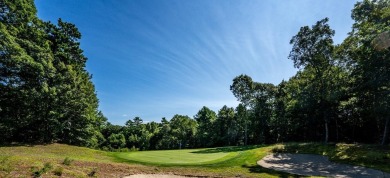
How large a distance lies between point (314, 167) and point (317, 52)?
47.3ft

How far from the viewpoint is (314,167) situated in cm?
1379

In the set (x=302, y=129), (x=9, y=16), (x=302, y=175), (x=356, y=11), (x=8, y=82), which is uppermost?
(x=356, y=11)

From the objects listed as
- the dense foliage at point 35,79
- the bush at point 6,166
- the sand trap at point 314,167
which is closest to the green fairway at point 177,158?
the sand trap at point 314,167

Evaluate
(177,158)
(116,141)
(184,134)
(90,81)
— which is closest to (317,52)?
(177,158)

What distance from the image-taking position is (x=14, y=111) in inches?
768

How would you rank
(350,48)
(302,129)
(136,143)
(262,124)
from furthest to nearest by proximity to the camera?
1. (136,143)
2. (262,124)
3. (302,129)
4. (350,48)

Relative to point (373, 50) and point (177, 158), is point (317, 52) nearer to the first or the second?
point (373, 50)

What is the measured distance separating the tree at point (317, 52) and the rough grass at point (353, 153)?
5531 mm

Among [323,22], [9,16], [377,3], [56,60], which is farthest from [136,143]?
[377,3]

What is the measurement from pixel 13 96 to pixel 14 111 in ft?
4.54

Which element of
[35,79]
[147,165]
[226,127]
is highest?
[35,79]

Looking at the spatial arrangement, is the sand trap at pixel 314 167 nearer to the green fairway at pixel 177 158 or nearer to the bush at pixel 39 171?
the green fairway at pixel 177 158

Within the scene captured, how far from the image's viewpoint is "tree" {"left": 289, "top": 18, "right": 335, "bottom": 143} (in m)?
23.5

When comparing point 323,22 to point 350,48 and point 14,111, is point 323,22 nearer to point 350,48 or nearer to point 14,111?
point 350,48
